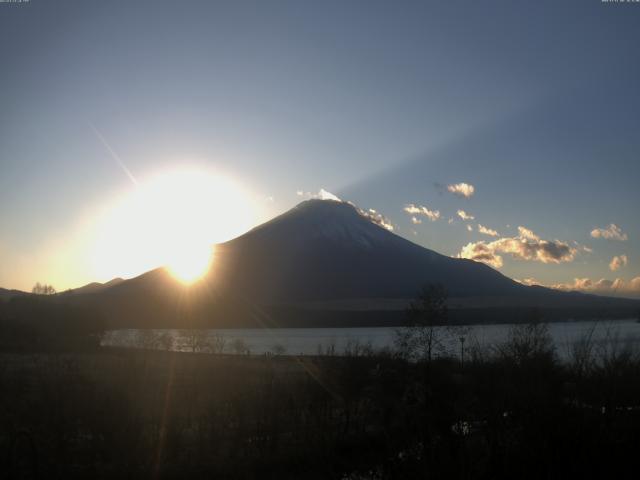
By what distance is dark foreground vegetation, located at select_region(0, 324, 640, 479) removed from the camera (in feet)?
27.8

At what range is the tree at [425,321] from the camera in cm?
4019

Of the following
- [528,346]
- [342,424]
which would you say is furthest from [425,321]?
[342,424]

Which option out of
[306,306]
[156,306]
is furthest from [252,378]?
[306,306]

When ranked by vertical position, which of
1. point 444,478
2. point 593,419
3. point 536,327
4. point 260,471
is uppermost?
point 536,327

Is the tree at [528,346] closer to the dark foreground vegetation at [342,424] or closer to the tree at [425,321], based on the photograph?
the dark foreground vegetation at [342,424]

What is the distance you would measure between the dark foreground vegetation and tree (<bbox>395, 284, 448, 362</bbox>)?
3544 mm

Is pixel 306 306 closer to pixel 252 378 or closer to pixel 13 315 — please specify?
pixel 13 315

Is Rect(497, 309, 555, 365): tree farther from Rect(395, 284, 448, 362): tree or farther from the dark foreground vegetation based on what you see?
Rect(395, 284, 448, 362): tree

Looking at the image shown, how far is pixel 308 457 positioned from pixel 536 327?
2021 centimetres

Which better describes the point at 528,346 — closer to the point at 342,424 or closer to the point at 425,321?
the point at 342,424

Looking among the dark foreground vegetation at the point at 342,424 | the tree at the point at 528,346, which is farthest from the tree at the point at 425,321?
the tree at the point at 528,346

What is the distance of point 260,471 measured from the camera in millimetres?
15367

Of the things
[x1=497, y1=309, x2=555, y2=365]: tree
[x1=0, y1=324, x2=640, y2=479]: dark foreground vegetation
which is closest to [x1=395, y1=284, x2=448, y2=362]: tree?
[x1=0, y1=324, x2=640, y2=479]: dark foreground vegetation

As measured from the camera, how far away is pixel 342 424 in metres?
21.4
